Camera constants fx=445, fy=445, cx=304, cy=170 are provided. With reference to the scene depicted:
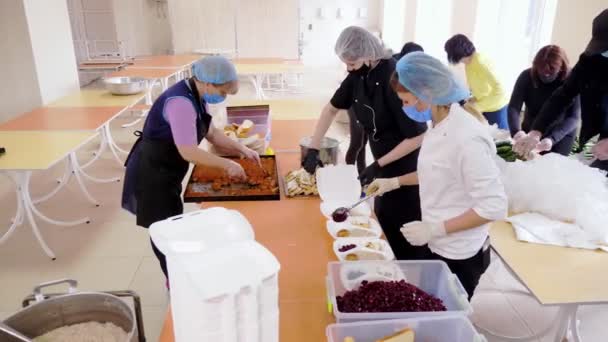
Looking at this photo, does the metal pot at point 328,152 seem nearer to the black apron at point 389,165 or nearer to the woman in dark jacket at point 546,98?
the black apron at point 389,165

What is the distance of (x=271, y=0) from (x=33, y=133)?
538 centimetres

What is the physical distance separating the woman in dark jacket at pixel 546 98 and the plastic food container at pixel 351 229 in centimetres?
135

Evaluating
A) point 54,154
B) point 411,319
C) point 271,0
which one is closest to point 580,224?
point 411,319

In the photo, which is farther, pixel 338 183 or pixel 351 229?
pixel 338 183

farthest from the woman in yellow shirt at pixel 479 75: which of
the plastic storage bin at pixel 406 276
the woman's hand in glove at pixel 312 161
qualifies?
the plastic storage bin at pixel 406 276

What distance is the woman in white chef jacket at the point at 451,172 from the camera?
1308mm

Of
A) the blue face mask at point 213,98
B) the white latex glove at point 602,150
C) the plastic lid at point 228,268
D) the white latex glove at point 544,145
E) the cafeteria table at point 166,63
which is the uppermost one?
the blue face mask at point 213,98

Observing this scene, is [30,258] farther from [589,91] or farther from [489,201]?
[589,91]

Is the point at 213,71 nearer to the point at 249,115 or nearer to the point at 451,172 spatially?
the point at 451,172

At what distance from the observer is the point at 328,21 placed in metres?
8.74

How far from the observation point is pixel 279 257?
5.01 feet

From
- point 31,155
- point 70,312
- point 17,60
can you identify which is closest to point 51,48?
point 17,60

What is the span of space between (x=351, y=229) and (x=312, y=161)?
61 centimetres

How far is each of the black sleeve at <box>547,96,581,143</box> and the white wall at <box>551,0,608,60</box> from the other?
0.72m
